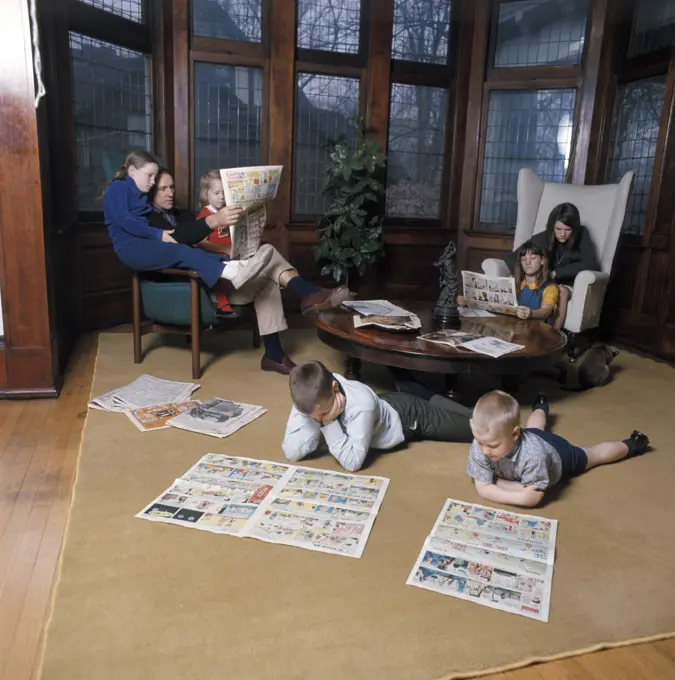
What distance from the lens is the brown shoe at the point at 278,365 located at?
3.53 meters

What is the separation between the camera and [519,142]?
5.23 m

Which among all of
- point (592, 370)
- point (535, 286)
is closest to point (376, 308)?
point (535, 286)

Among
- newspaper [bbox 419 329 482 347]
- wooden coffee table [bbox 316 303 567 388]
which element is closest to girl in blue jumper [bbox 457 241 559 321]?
wooden coffee table [bbox 316 303 567 388]

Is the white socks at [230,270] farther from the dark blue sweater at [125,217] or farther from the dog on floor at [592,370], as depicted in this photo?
the dog on floor at [592,370]

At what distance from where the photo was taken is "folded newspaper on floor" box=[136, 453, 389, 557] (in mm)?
1892

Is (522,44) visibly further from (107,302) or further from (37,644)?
(37,644)

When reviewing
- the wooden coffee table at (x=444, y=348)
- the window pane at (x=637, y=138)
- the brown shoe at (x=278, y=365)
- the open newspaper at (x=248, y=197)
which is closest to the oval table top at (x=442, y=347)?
the wooden coffee table at (x=444, y=348)

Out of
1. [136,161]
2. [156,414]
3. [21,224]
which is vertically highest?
[136,161]

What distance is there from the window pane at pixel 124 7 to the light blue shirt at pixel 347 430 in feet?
11.1

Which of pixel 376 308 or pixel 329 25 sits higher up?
pixel 329 25

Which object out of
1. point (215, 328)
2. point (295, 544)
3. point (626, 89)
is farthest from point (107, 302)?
point (626, 89)

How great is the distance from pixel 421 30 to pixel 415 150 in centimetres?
89

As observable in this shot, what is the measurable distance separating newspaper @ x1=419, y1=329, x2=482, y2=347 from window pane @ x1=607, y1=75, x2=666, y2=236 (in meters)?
2.34

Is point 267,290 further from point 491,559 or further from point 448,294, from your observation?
point 491,559
